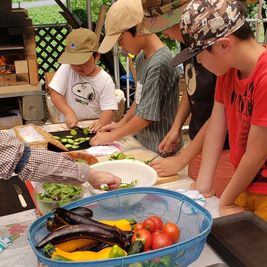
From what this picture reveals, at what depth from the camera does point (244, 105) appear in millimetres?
1188

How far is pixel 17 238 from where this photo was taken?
1.09 m

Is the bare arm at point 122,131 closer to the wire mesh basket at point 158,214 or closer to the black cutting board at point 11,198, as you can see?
the black cutting board at point 11,198

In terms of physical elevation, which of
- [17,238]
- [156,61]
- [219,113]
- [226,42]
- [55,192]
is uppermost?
[226,42]

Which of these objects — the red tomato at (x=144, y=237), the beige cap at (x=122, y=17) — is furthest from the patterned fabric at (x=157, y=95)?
the red tomato at (x=144, y=237)

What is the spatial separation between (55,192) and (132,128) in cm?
74

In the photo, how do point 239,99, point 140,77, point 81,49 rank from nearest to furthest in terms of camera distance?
point 239,99
point 140,77
point 81,49

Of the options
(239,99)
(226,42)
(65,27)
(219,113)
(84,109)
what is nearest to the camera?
(226,42)

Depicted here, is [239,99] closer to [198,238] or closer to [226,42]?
[226,42]

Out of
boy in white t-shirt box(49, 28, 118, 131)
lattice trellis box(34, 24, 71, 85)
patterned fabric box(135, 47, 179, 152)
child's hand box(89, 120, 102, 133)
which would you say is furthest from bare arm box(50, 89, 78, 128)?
lattice trellis box(34, 24, 71, 85)

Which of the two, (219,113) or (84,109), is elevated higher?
(219,113)

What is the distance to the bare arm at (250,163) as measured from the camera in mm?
1115

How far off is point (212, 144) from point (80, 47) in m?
1.11

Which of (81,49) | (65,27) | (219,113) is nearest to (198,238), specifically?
(219,113)

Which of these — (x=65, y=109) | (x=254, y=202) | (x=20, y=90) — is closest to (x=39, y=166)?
(x=254, y=202)
